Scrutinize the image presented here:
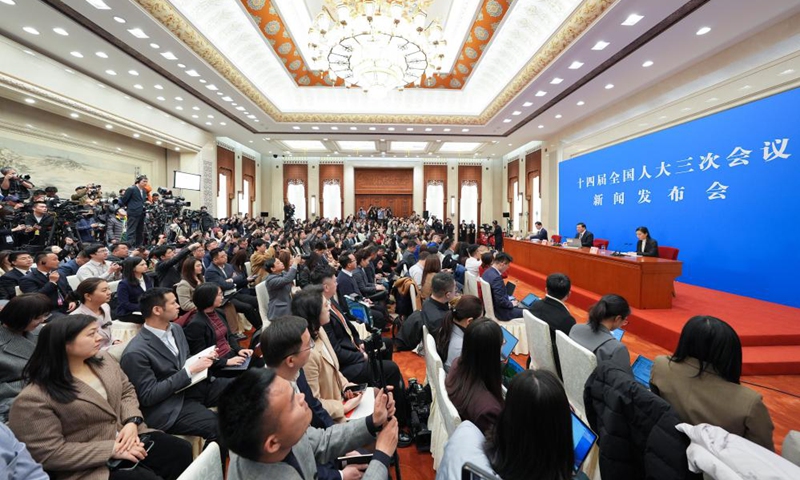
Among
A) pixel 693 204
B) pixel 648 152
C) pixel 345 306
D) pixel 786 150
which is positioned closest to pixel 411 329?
pixel 345 306

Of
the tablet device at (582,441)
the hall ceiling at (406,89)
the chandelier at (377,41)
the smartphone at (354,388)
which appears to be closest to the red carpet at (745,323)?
the tablet device at (582,441)

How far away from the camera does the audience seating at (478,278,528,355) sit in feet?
12.1

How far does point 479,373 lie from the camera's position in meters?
1.50

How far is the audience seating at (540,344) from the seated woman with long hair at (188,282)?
2.92 m

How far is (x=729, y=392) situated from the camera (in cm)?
137

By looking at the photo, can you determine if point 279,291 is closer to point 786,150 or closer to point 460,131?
point 786,150

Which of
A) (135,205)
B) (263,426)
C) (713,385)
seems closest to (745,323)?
(713,385)

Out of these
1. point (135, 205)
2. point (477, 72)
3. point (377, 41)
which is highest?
point (477, 72)

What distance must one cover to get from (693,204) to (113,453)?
837 cm

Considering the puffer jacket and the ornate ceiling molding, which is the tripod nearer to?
the puffer jacket

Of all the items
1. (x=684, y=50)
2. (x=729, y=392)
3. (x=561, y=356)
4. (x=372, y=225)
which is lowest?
(x=561, y=356)

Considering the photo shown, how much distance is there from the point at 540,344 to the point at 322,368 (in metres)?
1.49

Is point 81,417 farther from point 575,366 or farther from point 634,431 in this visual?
point 575,366

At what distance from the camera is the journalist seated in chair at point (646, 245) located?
555 centimetres
